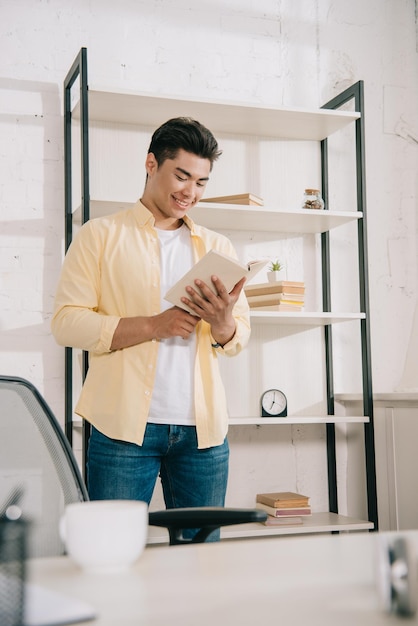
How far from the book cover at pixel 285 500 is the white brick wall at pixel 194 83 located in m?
0.65

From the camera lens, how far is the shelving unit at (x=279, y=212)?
2701 mm

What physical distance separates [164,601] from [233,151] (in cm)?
265

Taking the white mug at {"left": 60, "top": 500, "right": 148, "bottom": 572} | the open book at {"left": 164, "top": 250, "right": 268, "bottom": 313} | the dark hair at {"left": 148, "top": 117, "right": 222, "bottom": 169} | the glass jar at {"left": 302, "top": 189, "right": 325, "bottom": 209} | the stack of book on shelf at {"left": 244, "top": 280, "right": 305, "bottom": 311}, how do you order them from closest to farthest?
the white mug at {"left": 60, "top": 500, "right": 148, "bottom": 572} < the open book at {"left": 164, "top": 250, "right": 268, "bottom": 313} < the dark hair at {"left": 148, "top": 117, "right": 222, "bottom": 169} < the stack of book on shelf at {"left": 244, "top": 280, "right": 305, "bottom": 311} < the glass jar at {"left": 302, "top": 189, "right": 325, "bottom": 209}

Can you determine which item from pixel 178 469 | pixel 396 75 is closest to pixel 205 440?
pixel 178 469

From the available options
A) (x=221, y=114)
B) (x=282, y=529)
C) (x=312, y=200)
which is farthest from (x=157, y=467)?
(x=221, y=114)

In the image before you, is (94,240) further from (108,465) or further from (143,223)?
(108,465)

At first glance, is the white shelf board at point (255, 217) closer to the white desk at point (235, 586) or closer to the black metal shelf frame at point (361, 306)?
the black metal shelf frame at point (361, 306)

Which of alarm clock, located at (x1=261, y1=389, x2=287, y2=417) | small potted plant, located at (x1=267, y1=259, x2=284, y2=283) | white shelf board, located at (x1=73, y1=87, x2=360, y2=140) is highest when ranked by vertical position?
white shelf board, located at (x1=73, y1=87, x2=360, y2=140)

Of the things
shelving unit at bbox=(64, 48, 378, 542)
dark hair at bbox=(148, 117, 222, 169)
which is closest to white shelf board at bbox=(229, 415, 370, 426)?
shelving unit at bbox=(64, 48, 378, 542)

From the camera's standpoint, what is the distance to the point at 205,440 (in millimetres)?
1825

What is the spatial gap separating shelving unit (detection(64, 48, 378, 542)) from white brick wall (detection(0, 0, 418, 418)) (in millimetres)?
128

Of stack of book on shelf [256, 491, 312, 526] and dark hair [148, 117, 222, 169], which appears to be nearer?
dark hair [148, 117, 222, 169]

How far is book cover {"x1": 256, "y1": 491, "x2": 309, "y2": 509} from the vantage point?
2811 millimetres

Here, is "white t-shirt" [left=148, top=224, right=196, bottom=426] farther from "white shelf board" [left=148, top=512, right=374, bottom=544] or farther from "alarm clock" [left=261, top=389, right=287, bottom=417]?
"alarm clock" [left=261, top=389, right=287, bottom=417]
